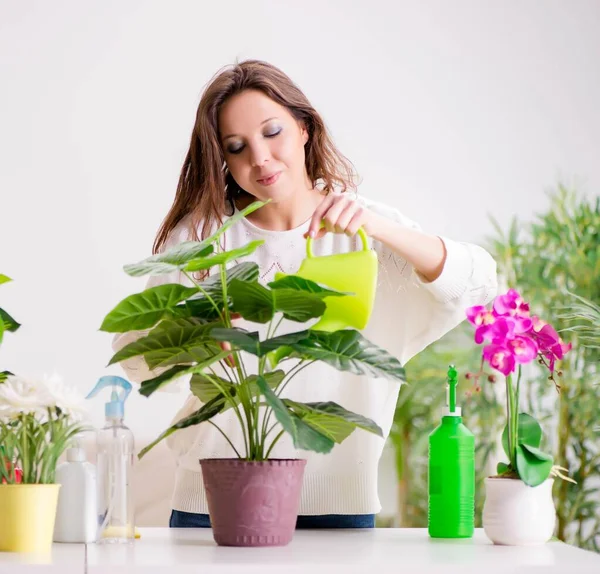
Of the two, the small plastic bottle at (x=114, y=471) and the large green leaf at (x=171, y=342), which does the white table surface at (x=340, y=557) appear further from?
the large green leaf at (x=171, y=342)

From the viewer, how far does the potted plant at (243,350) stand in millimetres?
1097

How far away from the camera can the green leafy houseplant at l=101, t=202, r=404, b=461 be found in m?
1.08

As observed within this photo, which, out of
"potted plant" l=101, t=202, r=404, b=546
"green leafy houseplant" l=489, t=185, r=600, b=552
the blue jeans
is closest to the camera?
"potted plant" l=101, t=202, r=404, b=546

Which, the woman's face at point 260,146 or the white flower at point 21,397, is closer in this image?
the white flower at point 21,397

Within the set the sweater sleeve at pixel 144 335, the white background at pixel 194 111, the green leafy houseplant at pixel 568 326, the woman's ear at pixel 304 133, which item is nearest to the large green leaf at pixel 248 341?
the sweater sleeve at pixel 144 335

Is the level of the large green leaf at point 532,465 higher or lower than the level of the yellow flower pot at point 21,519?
higher

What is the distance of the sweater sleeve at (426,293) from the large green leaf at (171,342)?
0.43 m

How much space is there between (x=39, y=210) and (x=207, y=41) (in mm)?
931

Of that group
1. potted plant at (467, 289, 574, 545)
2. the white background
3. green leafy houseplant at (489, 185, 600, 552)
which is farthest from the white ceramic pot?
green leafy houseplant at (489, 185, 600, 552)

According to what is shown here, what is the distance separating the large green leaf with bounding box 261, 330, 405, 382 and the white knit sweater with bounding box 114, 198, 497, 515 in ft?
1.24

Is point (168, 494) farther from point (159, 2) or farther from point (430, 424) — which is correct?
point (159, 2)

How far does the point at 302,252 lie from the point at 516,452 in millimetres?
622

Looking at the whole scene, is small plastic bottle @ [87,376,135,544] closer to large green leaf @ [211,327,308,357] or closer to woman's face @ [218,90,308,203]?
large green leaf @ [211,327,308,357]

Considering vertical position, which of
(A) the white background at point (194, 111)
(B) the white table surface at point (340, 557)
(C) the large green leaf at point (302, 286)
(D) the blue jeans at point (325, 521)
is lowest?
(D) the blue jeans at point (325, 521)
